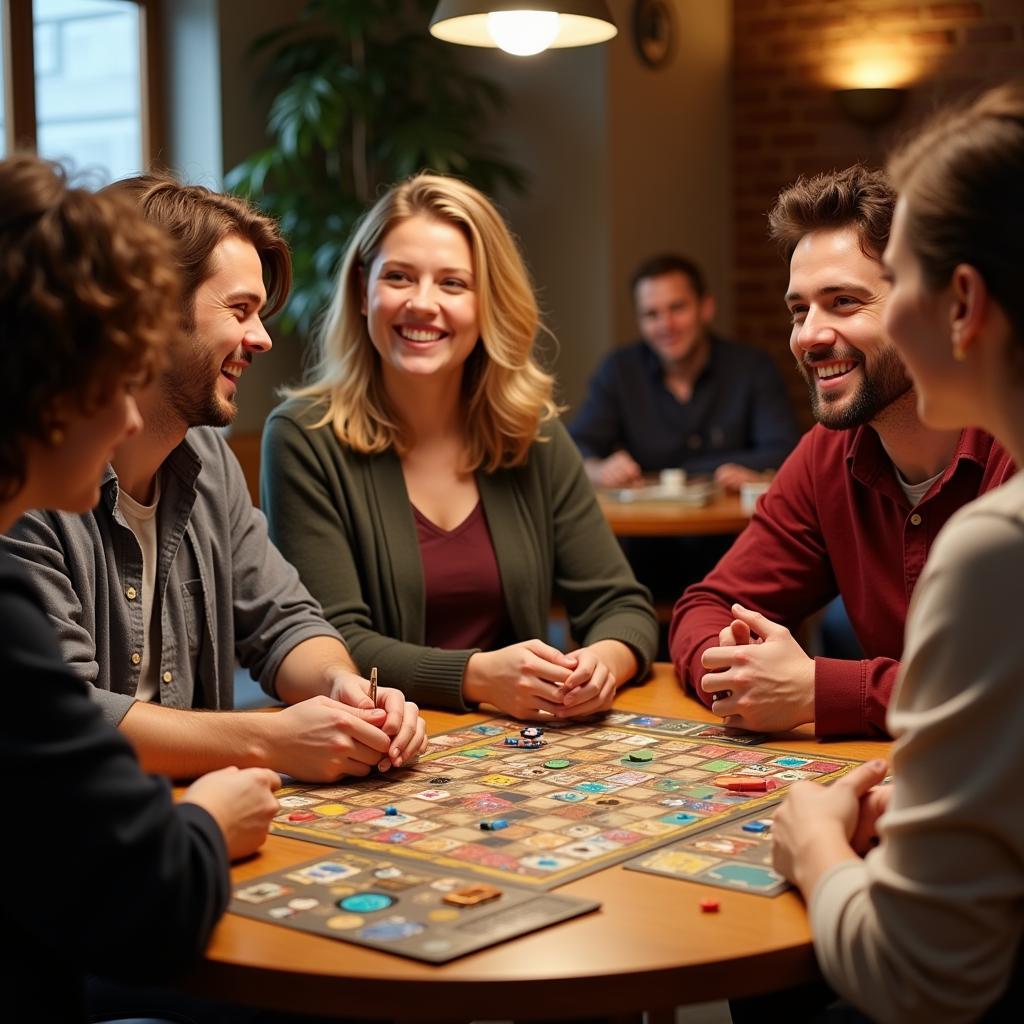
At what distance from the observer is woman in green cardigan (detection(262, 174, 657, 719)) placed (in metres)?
2.56

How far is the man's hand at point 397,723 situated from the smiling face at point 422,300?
0.91 meters

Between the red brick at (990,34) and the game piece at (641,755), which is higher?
the red brick at (990,34)

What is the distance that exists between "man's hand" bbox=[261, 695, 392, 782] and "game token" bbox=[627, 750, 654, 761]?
1.02 ft

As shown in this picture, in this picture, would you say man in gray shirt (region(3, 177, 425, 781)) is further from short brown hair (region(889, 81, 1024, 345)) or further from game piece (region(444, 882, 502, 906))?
short brown hair (region(889, 81, 1024, 345))

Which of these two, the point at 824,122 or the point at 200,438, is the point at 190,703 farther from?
the point at 824,122

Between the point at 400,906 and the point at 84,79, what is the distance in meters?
4.66

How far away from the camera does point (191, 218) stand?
2176mm

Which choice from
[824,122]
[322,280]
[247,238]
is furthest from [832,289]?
[824,122]

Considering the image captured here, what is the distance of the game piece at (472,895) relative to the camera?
1.33 m

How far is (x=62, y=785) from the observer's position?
1.18 metres

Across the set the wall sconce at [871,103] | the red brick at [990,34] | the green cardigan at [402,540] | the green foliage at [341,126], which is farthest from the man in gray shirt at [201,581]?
the red brick at [990,34]

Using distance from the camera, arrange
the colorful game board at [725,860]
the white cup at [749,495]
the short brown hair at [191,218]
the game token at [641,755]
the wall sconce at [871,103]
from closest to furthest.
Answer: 1. the colorful game board at [725,860]
2. the game token at [641,755]
3. the short brown hair at [191,218]
4. the white cup at [749,495]
5. the wall sconce at [871,103]

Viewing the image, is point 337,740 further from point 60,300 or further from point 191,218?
point 191,218

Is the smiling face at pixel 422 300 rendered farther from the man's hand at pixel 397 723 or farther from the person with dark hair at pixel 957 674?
the person with dark hair at pixel 957 674
